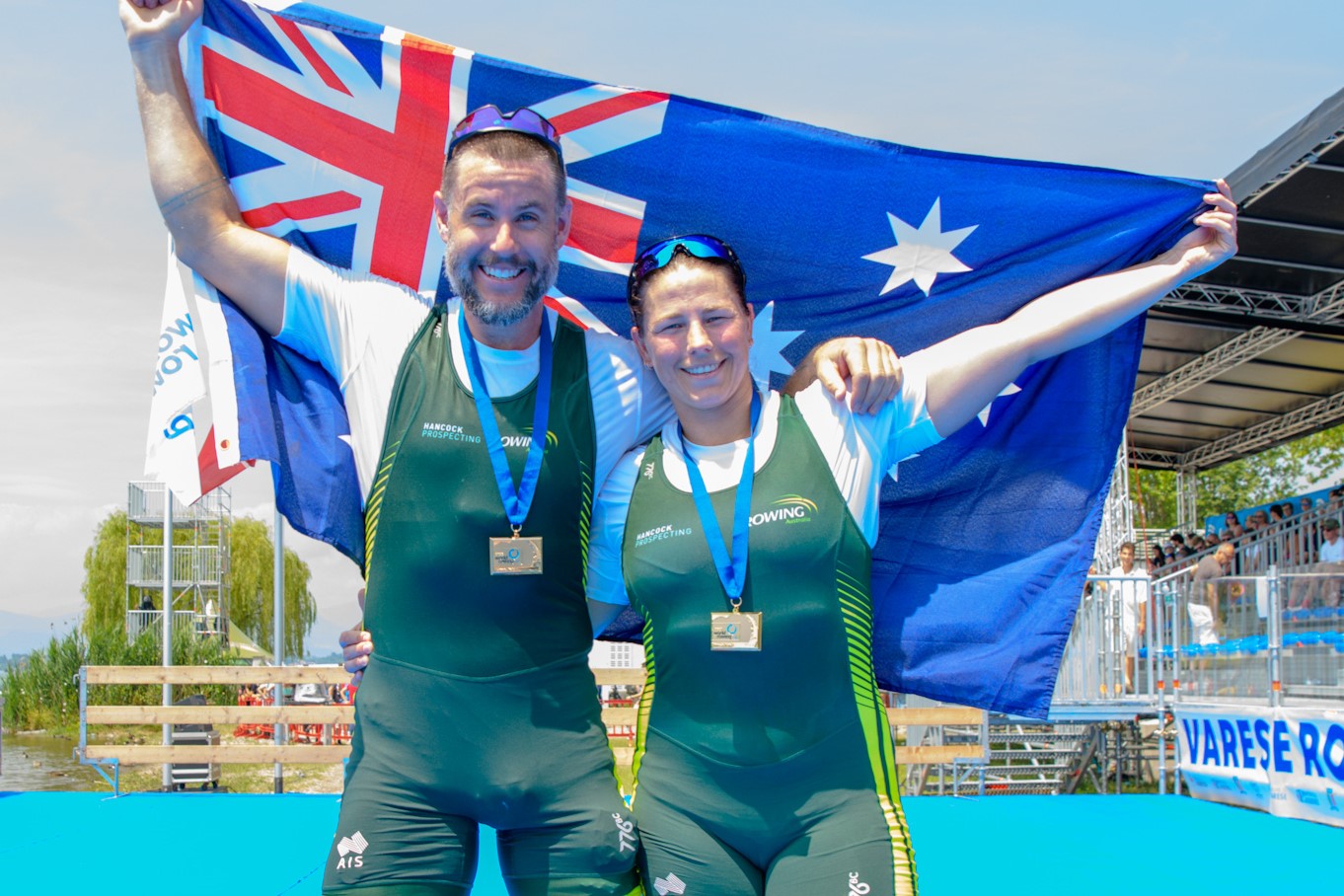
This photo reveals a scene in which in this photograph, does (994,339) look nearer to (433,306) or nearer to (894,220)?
Result: (894,220)

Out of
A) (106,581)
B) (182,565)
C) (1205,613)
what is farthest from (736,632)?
(106,581)

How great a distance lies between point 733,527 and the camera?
2662mm

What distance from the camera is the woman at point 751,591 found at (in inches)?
99.8

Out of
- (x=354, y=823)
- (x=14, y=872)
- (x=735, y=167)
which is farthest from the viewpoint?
(x=14, y=872)

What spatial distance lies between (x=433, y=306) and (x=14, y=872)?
568cm

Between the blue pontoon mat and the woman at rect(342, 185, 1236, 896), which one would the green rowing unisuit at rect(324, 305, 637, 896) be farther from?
the blue pontoon mat

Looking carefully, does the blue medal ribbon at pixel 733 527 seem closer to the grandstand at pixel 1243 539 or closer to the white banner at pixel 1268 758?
the white banner at pixel 1268 758

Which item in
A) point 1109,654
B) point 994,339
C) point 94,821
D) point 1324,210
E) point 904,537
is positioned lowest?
point 94,821

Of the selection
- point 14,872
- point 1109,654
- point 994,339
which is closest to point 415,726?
point 994,339

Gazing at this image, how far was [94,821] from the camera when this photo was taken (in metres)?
9.09

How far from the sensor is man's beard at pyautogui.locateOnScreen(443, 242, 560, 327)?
2.74 m

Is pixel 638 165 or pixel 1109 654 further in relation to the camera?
pixel 1109 654

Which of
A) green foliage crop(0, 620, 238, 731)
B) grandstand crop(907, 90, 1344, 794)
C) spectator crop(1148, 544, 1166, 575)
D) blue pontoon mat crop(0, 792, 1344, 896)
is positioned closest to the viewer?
blue pontoon mat crop(0, 792, 1344, 896)

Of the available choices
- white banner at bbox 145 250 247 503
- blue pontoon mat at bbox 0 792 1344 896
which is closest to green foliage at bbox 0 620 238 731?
blue pontoon mat at bbox 0 792 1344 896
